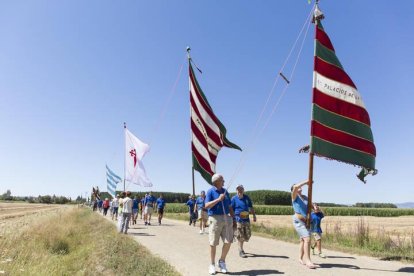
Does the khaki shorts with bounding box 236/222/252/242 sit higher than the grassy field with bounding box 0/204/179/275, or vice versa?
the khaki shorts with bounding box 236/222/252/242

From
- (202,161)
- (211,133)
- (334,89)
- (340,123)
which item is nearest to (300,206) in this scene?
(340,123)

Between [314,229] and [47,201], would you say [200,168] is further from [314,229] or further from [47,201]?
[47,201]

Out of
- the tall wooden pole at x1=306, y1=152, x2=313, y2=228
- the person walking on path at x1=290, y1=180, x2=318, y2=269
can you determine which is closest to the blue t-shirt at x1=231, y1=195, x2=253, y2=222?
the person walking on path at x1=290, y1=180, x2=318, y2=269

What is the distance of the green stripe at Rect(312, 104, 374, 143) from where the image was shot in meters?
10.1

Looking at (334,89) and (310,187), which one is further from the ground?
(334,89)

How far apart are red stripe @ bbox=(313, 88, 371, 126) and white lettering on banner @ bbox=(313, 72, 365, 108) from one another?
3.9 inches

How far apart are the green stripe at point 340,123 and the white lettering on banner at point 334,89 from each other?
53 centimetres

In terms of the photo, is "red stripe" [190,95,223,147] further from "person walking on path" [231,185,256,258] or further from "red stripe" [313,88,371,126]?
"red stripe" [313,88,371,126]

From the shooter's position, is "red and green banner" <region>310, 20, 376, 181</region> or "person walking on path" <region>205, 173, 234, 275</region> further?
"red and green banner" <region>310, 20, 376, 181</region>

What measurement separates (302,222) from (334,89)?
3.72 meters

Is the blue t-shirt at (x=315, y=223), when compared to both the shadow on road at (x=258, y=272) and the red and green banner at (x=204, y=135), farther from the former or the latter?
the red and green banner at (x=204, y=135)

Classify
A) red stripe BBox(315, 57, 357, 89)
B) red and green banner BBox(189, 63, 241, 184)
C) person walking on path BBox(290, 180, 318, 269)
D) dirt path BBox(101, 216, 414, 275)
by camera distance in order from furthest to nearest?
1. red and green banner BBox(189, 63, 241, 184)
2. red stripe BBox(315, 57, 357, 89)
3. person walking on path BBox(290, 180, 318, 269)
4. dirt path BBox(101, 216, 414, 275)

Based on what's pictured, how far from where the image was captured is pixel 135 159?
21.7 meters

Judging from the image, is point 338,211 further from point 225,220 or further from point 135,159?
point 225,220
